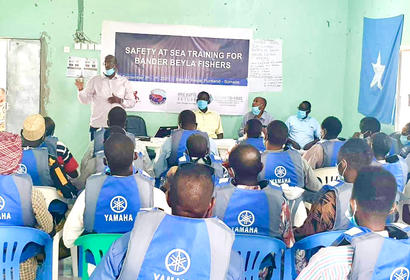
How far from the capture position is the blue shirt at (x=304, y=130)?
7.66 meters

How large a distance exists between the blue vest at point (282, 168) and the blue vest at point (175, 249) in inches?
83.2

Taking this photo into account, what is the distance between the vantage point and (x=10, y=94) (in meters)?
7.63

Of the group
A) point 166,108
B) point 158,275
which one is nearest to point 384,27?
point 166,108

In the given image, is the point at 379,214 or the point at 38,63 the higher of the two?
the point at 38,63

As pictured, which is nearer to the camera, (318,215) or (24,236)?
(24,236)

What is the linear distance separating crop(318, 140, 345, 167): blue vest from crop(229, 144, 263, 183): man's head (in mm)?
1874

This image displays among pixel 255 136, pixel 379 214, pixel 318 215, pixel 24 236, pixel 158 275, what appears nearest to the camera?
pixel 158 275

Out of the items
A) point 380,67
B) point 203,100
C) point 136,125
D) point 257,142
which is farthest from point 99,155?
point 380,67

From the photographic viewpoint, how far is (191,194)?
190 cm

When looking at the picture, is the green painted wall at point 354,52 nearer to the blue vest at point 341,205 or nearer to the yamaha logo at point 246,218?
→ the blue vest at point 341,205

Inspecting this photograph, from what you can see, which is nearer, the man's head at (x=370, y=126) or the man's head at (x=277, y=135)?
the man's head at (x=277, y=135)

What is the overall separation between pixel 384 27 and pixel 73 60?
4156mm

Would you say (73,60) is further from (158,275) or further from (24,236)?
(158,275)

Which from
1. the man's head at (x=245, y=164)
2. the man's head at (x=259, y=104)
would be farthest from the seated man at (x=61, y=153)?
the man's head at (x=259, y=104)
